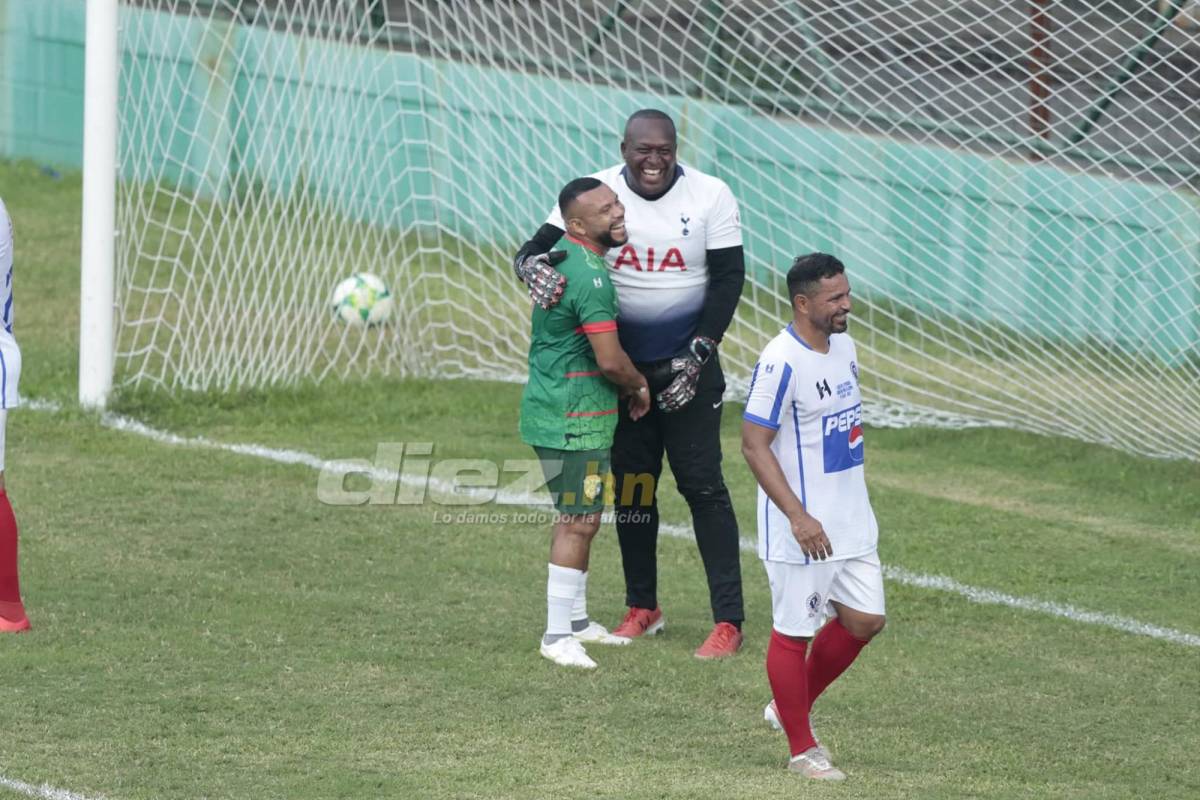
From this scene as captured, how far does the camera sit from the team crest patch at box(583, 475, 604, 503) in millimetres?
6324

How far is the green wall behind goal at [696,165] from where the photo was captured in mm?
9891

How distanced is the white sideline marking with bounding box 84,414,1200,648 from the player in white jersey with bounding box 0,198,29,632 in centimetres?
280

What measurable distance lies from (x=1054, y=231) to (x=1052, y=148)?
651 mm

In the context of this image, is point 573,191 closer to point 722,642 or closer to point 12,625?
point 722,642

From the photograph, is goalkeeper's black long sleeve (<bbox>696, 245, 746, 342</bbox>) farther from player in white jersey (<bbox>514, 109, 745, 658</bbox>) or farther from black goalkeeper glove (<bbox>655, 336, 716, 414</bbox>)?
black goalkeeper glove (<bbox>655, 336, 716, 414</bbox>)

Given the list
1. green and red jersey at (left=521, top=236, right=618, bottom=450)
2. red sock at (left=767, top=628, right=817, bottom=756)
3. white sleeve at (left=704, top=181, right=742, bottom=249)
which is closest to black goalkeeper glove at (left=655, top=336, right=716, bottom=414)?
green and red jersey at (left=521, top=236, right=618, bottom=450)

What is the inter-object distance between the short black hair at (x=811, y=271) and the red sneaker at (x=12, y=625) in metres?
2.99

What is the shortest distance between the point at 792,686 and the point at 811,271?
1.18 metres

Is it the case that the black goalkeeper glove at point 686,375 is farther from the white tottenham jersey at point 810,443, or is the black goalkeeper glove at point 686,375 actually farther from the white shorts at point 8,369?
the white shorts at point 8,369

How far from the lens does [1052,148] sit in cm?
968

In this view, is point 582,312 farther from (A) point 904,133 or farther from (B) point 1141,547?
(A) point 904,133

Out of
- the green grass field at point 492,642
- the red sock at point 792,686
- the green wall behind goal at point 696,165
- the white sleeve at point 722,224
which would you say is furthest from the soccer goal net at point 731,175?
the red sock at point 792,686

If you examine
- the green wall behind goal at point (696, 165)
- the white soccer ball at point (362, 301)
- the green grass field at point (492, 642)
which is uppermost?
the green wall behind goal at point (696, 165)

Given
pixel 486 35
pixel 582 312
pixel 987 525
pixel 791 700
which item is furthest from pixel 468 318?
pixel 791 700
